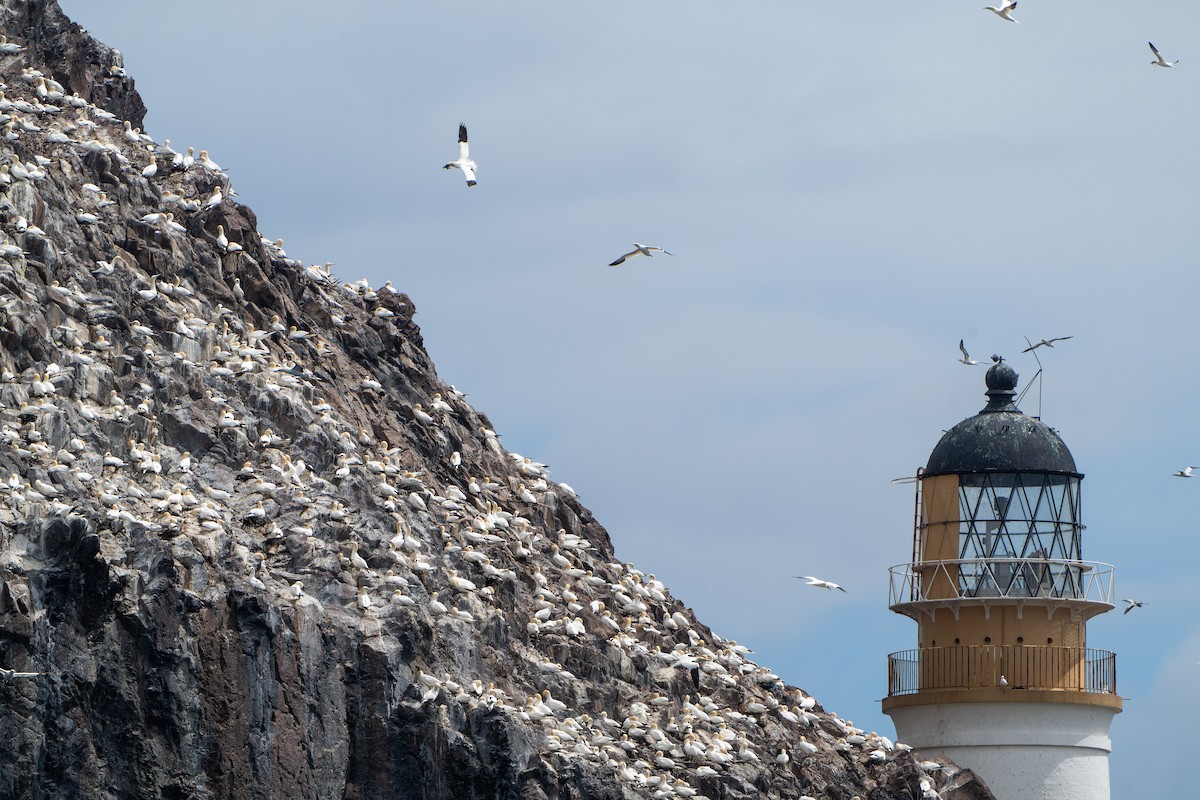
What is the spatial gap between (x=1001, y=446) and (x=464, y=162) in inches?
553

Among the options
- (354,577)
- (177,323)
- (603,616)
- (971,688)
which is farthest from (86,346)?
(971,688)

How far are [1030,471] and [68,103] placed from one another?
18.7m

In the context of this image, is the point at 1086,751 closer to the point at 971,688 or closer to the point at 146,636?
the point at 971,688

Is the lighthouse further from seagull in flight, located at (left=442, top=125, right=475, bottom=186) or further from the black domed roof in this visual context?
seagull in flight, located at (left=442, top=125, right=475, bottom=186)

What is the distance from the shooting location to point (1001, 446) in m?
52.2

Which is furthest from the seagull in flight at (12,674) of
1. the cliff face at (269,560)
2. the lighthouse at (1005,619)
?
the lighthouse at (1005,619)

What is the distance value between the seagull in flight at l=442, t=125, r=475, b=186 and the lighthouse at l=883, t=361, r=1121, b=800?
1322cm

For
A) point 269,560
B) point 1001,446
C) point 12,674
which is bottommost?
point 12,674

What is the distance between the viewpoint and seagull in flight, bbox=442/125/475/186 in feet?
139

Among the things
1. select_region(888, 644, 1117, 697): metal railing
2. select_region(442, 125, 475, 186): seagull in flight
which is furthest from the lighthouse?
select_region(442, 125, 475, 186): seagull in flight

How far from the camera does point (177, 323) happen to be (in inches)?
1688

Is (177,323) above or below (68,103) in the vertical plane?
below

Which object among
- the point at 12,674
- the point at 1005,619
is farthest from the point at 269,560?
the point at 1005,619

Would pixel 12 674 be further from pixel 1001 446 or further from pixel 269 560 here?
pixel 1001 446
